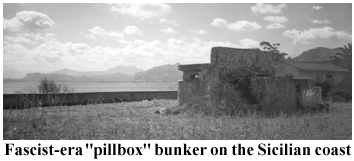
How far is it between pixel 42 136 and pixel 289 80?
21.4ft

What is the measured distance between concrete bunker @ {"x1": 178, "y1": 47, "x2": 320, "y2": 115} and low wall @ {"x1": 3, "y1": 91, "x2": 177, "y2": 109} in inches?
158

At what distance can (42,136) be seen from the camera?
4656mm

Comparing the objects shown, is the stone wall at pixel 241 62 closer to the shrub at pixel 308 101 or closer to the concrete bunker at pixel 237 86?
the concrete bunker at pixel 237 86

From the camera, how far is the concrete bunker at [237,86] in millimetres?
7727

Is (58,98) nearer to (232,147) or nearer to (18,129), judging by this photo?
(18,129)

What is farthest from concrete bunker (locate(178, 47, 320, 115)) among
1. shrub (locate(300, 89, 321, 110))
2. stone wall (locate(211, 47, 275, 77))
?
shrub (locate(300, 89, 321, 110))

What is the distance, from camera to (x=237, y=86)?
26.3 ft

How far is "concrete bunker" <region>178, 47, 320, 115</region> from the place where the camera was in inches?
304

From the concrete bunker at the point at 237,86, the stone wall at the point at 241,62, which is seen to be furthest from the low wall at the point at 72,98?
the stone wall at the point at 241,62

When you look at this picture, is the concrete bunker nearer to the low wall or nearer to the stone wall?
the stone wall

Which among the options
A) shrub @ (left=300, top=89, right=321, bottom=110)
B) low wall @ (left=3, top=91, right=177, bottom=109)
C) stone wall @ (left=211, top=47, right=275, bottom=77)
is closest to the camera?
stone wall @ (left=211, top=47, right=275, bottom=77)

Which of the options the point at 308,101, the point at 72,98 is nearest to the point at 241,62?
the point at 308,101

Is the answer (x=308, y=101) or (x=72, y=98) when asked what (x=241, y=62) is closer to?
(x=308, y=101)

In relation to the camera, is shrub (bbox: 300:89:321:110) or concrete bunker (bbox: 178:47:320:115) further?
shrub (bbox: 300:89:321:110)
